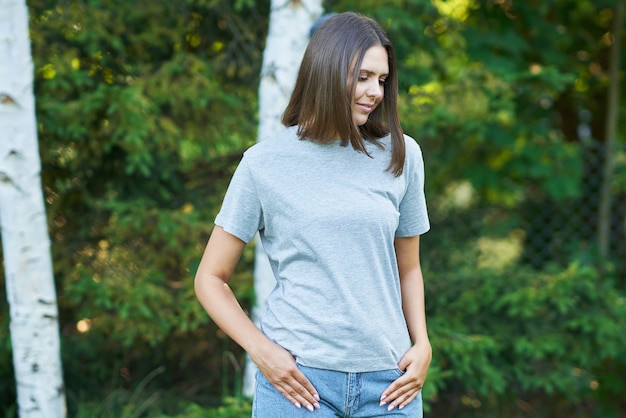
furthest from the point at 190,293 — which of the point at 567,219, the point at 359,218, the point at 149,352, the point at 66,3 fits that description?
the point at 567,219

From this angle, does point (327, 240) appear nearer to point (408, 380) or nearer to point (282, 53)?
point (408, 380)

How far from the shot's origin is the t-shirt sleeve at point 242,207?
1.71m

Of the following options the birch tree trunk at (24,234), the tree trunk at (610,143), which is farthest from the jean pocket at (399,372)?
the tree trunk at (610,143)

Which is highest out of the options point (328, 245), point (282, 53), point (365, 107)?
point (282, 53)

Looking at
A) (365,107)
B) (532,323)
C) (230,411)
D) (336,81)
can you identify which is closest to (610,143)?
(532,323)

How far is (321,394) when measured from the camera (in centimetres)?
168

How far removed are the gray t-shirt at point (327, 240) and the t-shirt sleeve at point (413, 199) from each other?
0.06 meters

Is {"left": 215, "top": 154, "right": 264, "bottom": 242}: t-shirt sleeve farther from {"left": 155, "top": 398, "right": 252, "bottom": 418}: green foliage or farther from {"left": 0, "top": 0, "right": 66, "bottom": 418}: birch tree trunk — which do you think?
{"left": 0, "top": 0, "right": 66, "bottom": 418}: birch tree trunk

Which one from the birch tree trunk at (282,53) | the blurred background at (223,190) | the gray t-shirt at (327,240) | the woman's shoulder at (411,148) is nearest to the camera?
the gray t-shirt at (327,240)

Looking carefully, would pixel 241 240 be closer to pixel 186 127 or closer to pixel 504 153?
pixel 186 127

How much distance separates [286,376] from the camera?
1.67m

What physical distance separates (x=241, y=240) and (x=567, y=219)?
3.88 metres

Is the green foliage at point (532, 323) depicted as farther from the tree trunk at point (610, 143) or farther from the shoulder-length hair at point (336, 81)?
the shoulder-length hair at point (336, 81)

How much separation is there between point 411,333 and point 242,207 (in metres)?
0.59
